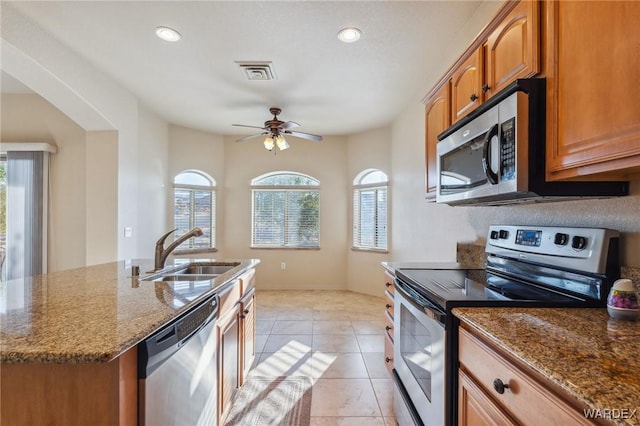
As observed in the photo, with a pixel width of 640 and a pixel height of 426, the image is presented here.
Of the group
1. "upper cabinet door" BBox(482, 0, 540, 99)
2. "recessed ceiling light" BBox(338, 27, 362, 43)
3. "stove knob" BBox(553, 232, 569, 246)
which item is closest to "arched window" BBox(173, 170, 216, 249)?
"recessed ceiling light" BBox(338, 27, 362, 43)

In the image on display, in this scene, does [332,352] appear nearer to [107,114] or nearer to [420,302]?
[420,302]

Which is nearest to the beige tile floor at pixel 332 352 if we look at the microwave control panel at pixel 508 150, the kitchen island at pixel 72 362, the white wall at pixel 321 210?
the white wall at pixel 321 210

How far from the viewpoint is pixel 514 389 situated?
847mm

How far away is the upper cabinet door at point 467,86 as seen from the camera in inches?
64.5

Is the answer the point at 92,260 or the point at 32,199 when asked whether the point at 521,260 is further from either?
the point at 32,199

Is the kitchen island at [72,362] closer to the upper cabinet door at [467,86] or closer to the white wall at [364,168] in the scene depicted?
the upper cabinet door at [467,86]

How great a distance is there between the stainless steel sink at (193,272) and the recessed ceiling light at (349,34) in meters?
2.03

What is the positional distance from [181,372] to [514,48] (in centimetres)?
193

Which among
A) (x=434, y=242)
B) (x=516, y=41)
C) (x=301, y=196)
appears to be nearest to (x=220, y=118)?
(x=301, y=196)

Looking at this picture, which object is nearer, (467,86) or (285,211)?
(467,86)

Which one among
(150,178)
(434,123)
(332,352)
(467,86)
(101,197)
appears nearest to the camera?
(467,86)

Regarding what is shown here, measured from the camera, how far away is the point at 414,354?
1.62 m

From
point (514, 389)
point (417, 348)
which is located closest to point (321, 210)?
point (417, 348)

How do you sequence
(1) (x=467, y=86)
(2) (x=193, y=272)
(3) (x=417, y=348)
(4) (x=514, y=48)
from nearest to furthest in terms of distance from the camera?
(4) (x=514, y=48) < (3) (x=417, y=348) < (1) (x=467, y=86) < (2) (x=193, y=272)
